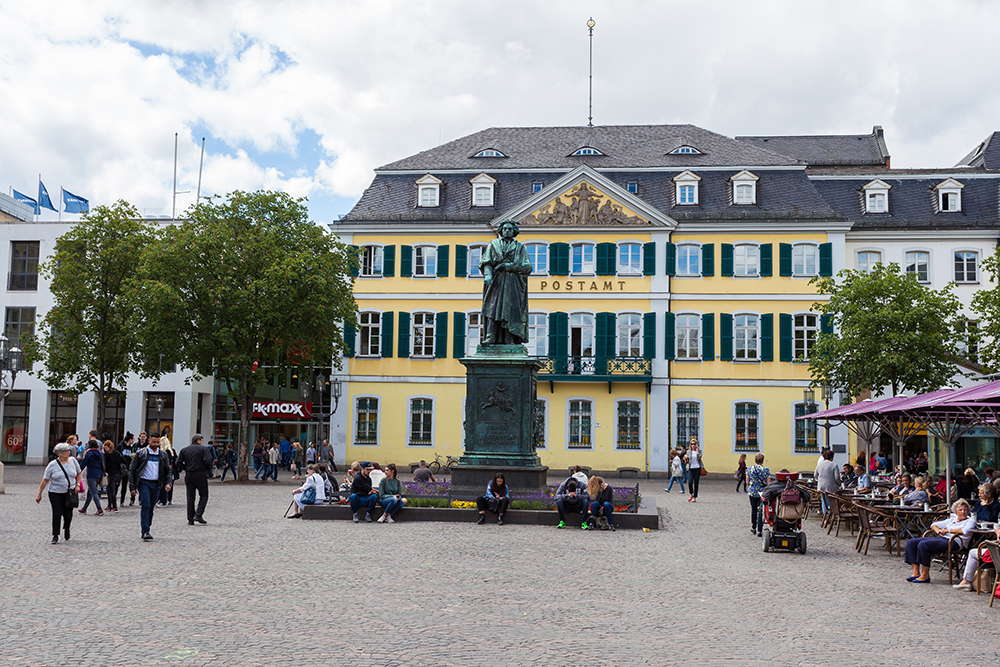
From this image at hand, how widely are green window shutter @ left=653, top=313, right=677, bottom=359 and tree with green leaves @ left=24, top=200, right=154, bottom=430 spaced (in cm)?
1907

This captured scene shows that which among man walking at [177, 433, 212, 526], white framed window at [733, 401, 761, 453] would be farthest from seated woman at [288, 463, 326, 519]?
white framed window at [733, 401, 761, 453]

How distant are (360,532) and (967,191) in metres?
33.4

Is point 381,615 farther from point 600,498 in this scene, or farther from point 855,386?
point 855,386

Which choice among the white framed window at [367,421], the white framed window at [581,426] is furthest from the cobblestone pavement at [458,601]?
the white framed window at [367,421]

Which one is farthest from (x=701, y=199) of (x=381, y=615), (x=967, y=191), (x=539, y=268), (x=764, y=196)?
(x=381, y=615)

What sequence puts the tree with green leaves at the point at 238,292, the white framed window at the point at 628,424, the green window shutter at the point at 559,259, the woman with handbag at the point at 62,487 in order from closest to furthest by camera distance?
the woman with handbag at the point at 62,487 → the tree with green leaves at the point at 238,292 → the white framed window at the point at 628,424 → the green window shutter at the point at 559,259

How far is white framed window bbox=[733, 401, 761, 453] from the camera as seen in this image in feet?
129

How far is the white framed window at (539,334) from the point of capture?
40531mm

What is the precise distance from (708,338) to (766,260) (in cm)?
374

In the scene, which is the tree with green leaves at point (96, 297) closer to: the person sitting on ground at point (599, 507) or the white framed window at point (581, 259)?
the white framed window at point (581, 259)

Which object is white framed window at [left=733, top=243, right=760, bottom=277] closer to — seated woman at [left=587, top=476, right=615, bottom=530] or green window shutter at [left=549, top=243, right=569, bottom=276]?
green window shutter at [left=549, top=243, right=569, bottom=276]

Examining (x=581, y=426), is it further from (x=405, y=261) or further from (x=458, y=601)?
(x=458, y=601)

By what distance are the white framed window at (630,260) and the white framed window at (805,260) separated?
5907 mm

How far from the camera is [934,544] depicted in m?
12.2
